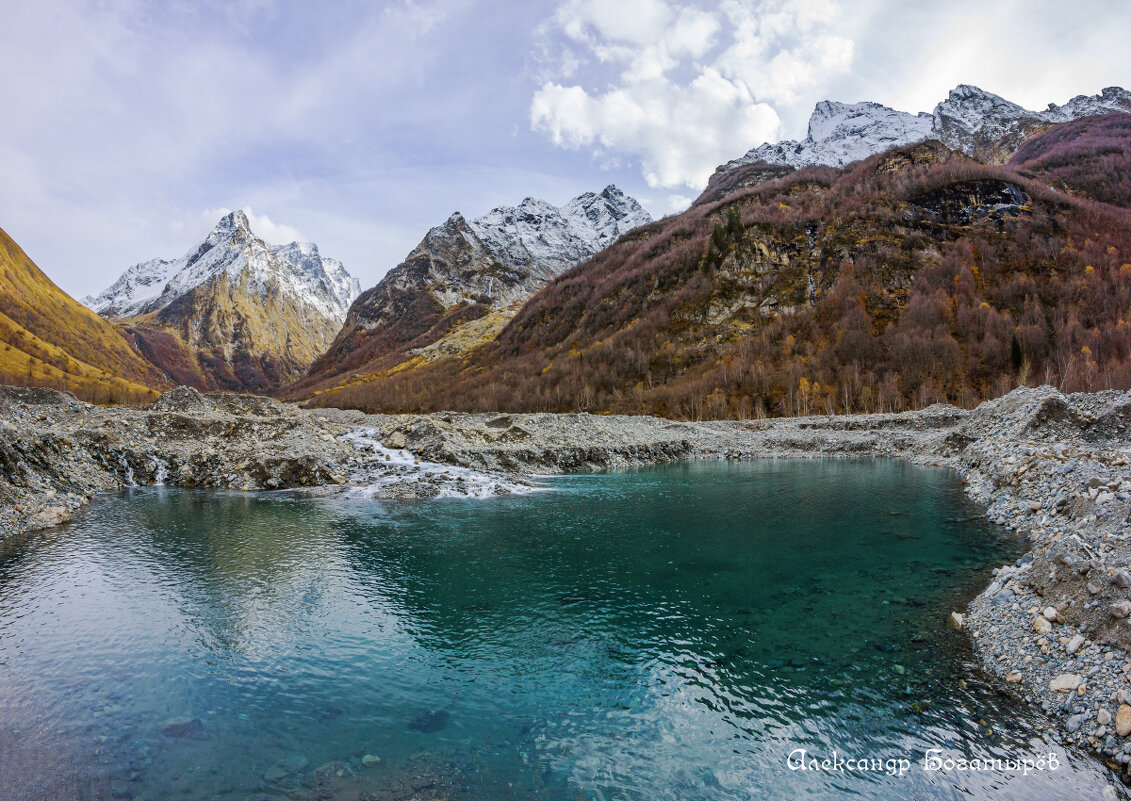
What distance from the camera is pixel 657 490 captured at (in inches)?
1337

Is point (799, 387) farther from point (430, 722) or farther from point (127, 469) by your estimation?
point (430, 722)

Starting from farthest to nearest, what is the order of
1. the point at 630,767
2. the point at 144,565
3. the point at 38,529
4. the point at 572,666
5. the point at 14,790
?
the point at 38,529 → the point at 144,565 → the point at 572,666 → the point at 630,767 → the point at 14,790

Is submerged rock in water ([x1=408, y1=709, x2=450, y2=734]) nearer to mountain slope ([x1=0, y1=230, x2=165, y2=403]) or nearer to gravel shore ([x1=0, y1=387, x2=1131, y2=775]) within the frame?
gravel shore ([x1=0, y1=387, x2=1131, y2=775])

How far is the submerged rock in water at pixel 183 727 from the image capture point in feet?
29.0

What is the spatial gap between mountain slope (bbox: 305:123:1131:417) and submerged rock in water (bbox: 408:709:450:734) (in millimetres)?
83884

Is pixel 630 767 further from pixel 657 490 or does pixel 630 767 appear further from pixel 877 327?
pixel 877 327

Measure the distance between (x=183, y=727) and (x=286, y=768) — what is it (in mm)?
2605

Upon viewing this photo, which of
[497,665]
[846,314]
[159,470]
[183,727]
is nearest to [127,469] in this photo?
[159,470]

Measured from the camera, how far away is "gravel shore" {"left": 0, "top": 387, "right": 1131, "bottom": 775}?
9.23 m

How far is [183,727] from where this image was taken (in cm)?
900

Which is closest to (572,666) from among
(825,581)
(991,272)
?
(825,581)

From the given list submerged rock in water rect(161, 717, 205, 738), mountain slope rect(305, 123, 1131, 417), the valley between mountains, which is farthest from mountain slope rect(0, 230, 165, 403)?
submerged rock in water rect(161, 717, 205, 738)

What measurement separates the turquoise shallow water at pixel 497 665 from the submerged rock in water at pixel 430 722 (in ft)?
0.13

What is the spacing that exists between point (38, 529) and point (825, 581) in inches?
1212
